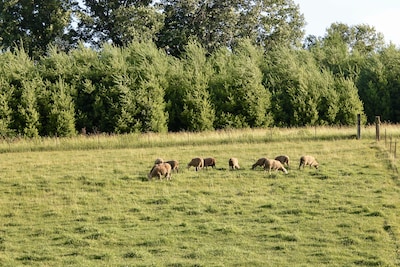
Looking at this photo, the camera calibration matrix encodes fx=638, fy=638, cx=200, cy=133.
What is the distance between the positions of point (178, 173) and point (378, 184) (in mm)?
6924

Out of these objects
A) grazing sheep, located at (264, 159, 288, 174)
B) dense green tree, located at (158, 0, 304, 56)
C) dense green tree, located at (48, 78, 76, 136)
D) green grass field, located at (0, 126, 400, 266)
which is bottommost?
green grass field, located at (0, 126, 400, 266)

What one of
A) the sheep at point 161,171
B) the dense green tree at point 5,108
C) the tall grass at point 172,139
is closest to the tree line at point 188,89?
the dense green tree at point 5,108

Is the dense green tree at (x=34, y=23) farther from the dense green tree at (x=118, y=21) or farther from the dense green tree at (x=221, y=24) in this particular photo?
the dense green tree at (x=221, y=24)

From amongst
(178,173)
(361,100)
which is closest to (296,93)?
(361,100)

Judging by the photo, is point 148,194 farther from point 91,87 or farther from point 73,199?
point 91,87

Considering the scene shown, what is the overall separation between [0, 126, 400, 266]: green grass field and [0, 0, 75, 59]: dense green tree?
29921 mm

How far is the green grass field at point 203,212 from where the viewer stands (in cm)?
1341

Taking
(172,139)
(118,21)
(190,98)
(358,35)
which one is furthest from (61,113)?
(358,35)

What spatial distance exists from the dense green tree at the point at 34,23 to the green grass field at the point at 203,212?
29.9 metres

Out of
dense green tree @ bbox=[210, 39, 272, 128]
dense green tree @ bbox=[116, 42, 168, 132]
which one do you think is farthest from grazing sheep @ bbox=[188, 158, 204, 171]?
dense green tree @ bbox=[210, 39, 272, 128]

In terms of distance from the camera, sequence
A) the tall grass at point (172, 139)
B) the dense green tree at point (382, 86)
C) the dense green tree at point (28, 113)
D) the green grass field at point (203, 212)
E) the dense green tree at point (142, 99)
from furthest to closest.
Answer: the dense green tree at point (382, 86), the dense green tree at point (142, 99), the dense green tree at point (28, 113), the tall grass at point (172, 139), the green grass field at point (203, 212)

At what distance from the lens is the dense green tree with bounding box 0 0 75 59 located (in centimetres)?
5659

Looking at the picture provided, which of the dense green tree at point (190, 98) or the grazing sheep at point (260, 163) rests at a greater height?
the dense green tree at point (190, 98)

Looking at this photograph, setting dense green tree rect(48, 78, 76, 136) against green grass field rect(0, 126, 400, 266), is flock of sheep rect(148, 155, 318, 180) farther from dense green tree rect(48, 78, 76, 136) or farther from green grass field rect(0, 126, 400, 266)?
dense green tree rect(48, 78, 76, 136)
